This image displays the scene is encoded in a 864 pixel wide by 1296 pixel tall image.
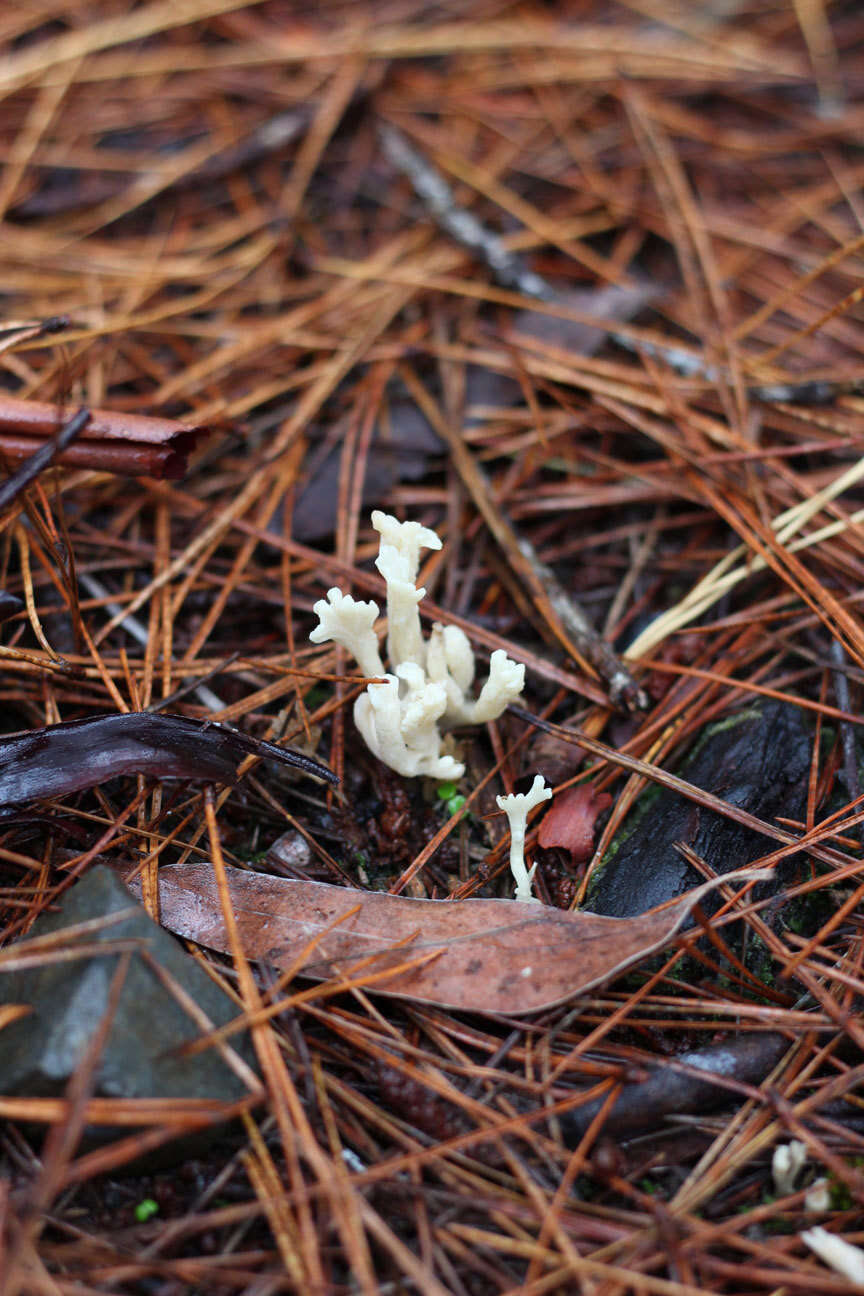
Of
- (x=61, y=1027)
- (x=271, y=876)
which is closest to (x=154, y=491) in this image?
(x=271, y=876)

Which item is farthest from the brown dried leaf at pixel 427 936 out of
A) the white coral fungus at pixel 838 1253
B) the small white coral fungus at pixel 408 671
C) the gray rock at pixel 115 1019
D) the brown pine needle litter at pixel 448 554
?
the white coral fungus at pixel 838 1253

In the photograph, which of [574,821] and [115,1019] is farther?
[574,821]

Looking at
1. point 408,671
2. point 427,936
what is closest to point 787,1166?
point 427,936

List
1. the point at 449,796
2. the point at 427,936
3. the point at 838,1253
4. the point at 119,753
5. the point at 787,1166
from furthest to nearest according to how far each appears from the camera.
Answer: the point at 449,796, the point at 119,753, the point at 427,936, the point at 787,1166, the point at 838,1253

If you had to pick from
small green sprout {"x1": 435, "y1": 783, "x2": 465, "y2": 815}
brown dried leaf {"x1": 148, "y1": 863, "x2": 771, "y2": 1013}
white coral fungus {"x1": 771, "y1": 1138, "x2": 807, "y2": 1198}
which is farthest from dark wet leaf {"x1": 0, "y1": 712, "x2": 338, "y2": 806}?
white coral fungus {"x1": 771, "y1": 1138, "x2": 807, "y2": 1198}

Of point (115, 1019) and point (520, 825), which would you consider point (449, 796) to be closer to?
point (520, 825)

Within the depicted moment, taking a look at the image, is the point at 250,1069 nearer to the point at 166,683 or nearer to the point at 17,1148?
the point at 17,1148
